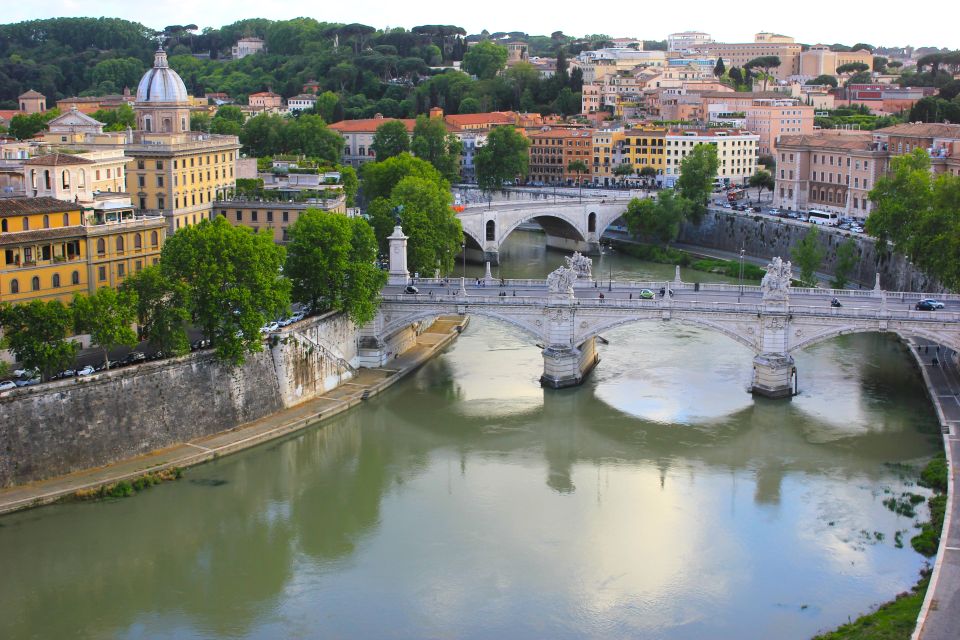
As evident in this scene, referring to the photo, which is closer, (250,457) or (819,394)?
(250,457)

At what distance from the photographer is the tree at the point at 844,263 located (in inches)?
1614

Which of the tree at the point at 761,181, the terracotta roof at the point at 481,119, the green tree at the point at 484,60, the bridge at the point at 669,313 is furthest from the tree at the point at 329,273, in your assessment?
the green tree at the point at 484,60

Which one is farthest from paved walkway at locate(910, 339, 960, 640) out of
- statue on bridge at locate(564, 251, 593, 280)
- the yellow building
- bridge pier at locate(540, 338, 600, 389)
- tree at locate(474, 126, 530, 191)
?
tree at locate(474, 126, 530, 191)

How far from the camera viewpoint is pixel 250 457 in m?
26.3

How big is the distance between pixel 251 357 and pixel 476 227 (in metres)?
24.5

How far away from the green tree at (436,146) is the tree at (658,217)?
1351cm

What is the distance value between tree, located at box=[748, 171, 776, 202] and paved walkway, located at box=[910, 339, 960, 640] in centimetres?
3106

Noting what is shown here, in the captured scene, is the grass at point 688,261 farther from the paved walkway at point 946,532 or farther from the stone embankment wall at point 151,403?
the stone embankment wall at point 151,403

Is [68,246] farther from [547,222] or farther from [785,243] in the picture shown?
[547,222]

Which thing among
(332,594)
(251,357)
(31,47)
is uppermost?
(31,47)

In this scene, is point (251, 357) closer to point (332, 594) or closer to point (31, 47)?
point (332, 594)

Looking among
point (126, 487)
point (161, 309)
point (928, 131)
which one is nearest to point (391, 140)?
point (928, 131)

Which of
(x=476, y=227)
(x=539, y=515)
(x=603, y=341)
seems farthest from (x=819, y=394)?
(x=476, y=227)

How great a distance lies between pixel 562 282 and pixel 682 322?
2966mm
